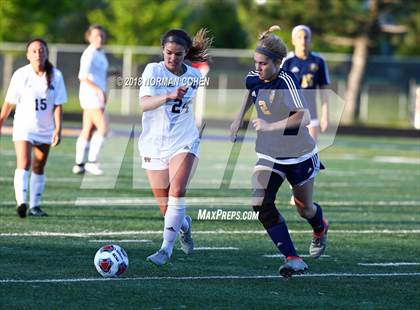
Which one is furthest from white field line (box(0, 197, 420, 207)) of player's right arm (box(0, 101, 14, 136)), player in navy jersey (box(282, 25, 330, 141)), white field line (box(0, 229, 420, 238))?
white field line (box(0, 229, 420, 238))

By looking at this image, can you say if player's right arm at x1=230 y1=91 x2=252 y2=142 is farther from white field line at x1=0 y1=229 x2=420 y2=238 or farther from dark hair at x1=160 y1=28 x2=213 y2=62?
white field line at x1=0 y1=229 x2=420 y2=238

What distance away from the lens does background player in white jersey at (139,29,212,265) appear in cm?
894

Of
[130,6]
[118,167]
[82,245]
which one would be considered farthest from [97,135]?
[130,6]

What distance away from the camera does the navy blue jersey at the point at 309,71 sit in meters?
14.2

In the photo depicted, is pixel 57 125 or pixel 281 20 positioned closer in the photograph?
pixel 57 125

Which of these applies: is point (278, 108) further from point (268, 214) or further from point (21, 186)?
point (21, 186)

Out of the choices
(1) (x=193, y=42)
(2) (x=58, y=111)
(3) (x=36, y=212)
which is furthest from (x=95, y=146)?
(1) (x=193, y=42)

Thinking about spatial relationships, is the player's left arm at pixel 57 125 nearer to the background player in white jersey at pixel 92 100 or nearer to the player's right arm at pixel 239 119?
the player's right arm at pixel 239 119

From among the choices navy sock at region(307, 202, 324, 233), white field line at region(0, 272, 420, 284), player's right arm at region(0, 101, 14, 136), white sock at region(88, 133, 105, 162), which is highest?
player's right arm at region(0, 101, 14, 136)

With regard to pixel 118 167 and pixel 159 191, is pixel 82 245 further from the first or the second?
pixel 118 167

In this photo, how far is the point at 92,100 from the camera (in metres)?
17.0

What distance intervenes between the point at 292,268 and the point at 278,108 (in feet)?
4.29

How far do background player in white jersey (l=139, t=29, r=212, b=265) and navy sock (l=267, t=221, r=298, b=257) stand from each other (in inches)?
31.4

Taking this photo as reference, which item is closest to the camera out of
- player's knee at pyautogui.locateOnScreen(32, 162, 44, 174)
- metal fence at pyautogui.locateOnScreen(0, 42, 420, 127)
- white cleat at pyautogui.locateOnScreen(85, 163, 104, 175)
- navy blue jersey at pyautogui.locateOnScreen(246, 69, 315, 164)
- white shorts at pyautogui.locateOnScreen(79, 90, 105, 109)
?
navy blue jersey at pyautogui.locateOnScreen(246, 69, 315, 164)
